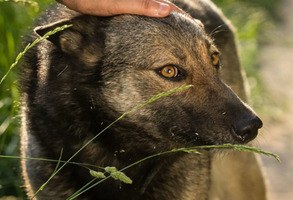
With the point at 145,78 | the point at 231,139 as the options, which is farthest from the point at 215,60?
the point at 231,139

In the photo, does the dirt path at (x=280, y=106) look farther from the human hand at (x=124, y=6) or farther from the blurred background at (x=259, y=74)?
the human hand at (x=124, y=6)

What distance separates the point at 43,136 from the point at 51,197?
0.39m

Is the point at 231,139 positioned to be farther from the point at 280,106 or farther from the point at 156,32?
the point at 280,106

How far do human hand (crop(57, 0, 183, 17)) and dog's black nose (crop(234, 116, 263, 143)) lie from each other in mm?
843

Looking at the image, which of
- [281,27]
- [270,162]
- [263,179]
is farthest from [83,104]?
[281,27]

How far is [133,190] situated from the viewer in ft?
12.2

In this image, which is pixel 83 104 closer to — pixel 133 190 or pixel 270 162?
pixel 133 190

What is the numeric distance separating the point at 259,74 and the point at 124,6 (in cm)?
536

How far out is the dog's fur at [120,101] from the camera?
354 cm

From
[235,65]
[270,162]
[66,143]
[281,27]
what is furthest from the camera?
[281,27]

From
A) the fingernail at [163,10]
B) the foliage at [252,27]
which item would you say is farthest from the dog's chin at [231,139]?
the foliage at [252,27]

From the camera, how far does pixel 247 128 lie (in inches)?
131

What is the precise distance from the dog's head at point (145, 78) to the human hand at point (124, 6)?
0.06 metres

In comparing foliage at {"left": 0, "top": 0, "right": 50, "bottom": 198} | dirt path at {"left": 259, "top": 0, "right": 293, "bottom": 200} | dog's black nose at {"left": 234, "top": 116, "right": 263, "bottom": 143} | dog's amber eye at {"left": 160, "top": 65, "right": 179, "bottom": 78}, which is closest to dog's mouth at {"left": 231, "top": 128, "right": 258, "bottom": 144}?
dog's black nose at {"left": 234, "top": 116, "right": 263, "bottom": 143}
